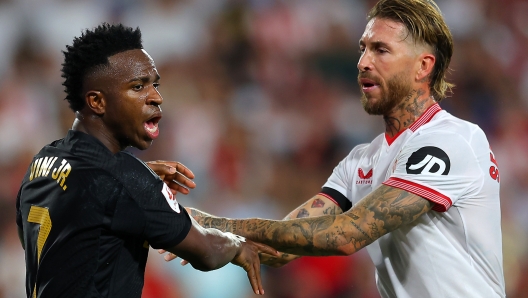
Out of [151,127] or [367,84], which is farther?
[367,84]

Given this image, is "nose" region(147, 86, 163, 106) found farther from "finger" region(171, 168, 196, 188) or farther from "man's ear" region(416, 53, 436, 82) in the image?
"man's ear" region(416, 53, 436, 82)

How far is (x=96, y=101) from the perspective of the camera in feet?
8.97

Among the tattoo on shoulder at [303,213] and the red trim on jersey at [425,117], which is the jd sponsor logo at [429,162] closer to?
the red trim on jersey at [425,117]

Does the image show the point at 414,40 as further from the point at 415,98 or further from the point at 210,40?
the point at 210,40

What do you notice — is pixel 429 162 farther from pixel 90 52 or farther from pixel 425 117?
pixel 90 52

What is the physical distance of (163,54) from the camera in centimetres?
770

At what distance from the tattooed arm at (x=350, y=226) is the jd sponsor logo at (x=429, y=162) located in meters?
0.13

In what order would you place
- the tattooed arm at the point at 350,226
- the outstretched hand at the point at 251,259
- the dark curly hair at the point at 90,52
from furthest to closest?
the outstretched hand at the point at 251,259
the tattooed arm at the point at 350,226
the dark curly hair at the point at 90,52

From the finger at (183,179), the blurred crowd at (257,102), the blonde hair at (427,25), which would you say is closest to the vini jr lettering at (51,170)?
the finger at (183,179)

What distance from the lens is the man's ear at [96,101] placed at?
2.72 meters

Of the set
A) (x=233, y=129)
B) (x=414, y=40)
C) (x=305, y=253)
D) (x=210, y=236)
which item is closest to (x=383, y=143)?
(x=414, y=40)

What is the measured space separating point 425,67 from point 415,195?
910 millimetres

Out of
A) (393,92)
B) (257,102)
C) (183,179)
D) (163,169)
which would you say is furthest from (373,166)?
(257,102)

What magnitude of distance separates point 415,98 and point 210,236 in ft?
4.86
